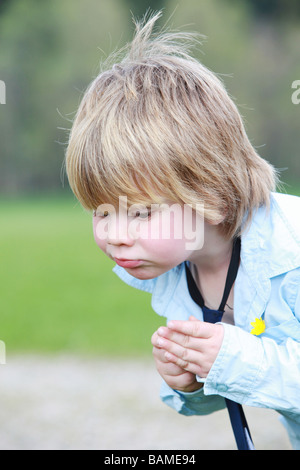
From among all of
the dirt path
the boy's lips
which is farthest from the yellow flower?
the dirt path

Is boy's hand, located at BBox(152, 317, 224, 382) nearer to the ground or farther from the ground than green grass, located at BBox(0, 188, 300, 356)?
farther from the ground

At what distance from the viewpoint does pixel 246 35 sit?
74.4ft

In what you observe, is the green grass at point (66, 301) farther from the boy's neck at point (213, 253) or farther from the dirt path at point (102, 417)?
the dirt path at point (102, 417)

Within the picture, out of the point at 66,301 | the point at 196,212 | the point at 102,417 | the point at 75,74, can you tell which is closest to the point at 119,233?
the point at 196,212

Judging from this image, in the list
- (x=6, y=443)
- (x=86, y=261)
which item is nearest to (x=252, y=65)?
(x=86, y=261)

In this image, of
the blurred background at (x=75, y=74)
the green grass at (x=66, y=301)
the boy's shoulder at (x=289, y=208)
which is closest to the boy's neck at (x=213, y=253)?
the boy's shoulder at (x=289, y=208)

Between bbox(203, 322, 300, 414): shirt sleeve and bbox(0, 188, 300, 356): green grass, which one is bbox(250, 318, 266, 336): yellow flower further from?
bbox(0, 188, 300, 356): green grass

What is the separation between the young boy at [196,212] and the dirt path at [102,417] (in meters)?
0.84

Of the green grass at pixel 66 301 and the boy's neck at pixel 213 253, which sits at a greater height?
the boy's neck at pixel 213 253

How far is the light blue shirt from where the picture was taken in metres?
1.05

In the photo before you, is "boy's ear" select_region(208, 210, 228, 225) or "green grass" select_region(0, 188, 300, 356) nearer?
"boy's ear" select_region(208, 210, 228, 225)

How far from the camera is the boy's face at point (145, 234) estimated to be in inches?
40.4

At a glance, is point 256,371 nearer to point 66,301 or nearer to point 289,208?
point 289,208
